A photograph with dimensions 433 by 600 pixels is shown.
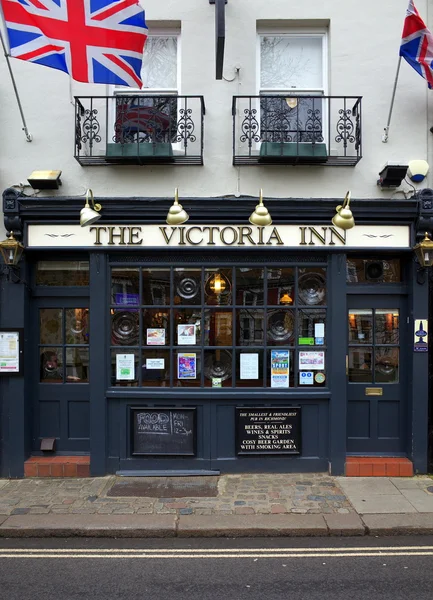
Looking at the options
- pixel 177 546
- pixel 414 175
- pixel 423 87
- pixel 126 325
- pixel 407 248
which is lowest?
pixel 177 546

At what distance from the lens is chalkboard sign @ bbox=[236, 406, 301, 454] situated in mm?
7184

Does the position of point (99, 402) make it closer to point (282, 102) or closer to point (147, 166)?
point (147, 166)

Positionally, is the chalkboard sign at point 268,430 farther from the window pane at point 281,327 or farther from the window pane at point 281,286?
the window pane at point 281,286

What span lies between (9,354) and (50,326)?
28.2 inches

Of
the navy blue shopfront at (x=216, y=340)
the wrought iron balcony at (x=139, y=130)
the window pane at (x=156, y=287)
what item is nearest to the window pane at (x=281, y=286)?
the navy blue shopfront at (x=216, y=340)

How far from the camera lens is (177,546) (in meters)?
5.22

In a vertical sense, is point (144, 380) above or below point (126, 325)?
below

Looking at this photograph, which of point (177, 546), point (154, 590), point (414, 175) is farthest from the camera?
point (414, 175)

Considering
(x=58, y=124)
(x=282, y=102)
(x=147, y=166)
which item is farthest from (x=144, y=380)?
(x=282, y=102)

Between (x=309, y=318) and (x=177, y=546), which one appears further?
(x=309, y=318)

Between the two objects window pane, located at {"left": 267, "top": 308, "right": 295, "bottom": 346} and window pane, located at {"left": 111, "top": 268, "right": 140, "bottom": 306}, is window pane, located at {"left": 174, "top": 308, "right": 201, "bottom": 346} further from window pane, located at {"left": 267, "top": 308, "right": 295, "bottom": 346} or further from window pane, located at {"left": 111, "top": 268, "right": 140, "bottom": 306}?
window pane, located at {"left": 267, "top": 308, "right": 295, "bottom": 346}

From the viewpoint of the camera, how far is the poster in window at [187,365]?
7.28 m

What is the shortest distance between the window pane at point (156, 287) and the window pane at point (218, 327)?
2.23 ft

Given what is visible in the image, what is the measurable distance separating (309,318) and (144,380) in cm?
265
